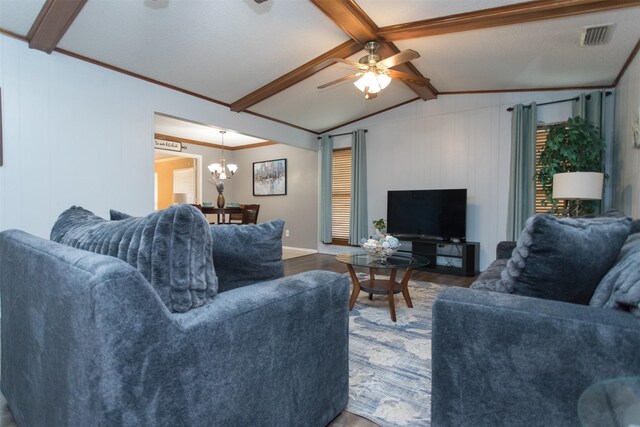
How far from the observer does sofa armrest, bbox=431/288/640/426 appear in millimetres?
924

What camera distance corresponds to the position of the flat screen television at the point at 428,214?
4.80m

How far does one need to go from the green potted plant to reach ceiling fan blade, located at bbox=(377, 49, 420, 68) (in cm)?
208

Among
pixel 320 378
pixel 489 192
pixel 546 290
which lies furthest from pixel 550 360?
pixel 489 192

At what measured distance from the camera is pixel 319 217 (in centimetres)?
667

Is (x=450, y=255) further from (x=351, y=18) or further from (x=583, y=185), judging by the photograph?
(x=351, y=18)

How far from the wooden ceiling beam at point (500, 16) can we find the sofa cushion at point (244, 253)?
2781 millimetres

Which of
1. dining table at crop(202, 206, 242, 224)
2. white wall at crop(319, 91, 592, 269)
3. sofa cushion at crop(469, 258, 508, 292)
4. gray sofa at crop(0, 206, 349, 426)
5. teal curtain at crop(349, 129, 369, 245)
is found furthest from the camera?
teal curtain at crop(349, 129, 369, 245)

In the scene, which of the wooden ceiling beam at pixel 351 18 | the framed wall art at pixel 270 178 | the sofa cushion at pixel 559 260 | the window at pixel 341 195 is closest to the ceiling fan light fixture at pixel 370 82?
the wooden ceiling beam at pixel 351 18

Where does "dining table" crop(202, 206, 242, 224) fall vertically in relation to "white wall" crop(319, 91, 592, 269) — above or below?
below

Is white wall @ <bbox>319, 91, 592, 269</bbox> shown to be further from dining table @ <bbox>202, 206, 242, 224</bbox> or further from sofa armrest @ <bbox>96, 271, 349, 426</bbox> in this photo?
sofa armrest @ <bbox>96, 271, 349, 426</bbox>

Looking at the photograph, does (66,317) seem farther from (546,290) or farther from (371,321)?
(371,321)

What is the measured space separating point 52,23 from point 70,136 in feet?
3.36

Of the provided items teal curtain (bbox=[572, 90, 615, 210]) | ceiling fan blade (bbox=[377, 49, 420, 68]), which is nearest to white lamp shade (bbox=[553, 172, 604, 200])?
teal curtain (bbox=[572, 90, 615, 210])

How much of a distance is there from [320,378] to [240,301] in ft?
1.86
